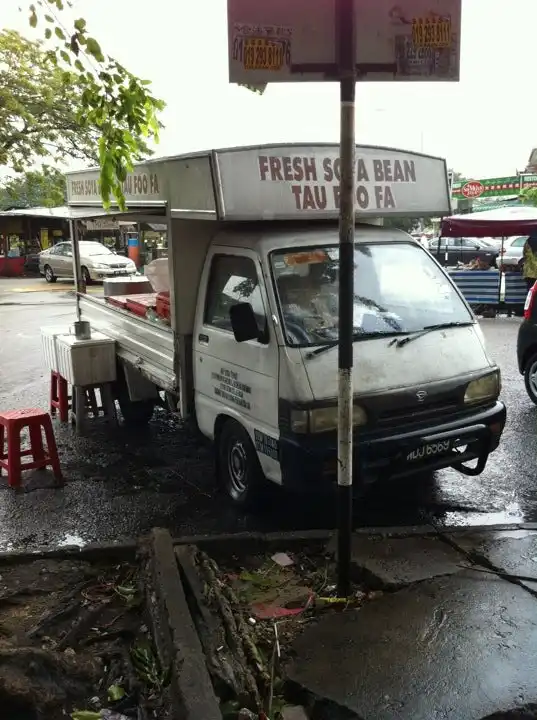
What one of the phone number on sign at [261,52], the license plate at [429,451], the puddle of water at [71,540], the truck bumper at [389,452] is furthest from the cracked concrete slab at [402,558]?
the phone number on sign at [261,52]

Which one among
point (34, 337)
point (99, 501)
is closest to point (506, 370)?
point (99, 501)

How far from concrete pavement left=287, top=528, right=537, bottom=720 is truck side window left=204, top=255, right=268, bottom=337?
1700mm

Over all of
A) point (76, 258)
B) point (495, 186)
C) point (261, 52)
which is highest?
point (495, 186)

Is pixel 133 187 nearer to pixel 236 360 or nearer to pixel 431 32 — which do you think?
pixel 236 360

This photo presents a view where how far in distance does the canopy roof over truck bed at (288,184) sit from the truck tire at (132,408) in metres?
2.43

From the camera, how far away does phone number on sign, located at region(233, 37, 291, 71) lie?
9.88ft

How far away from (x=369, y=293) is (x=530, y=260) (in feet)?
32.7

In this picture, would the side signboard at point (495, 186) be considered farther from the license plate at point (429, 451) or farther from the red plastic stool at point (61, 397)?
the license plate at point (429, 451)

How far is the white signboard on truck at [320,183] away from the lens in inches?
165

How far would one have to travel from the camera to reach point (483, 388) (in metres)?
4.74

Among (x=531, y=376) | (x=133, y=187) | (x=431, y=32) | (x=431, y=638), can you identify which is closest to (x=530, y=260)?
(x=531, y=376)

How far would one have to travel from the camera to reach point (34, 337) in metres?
13.2

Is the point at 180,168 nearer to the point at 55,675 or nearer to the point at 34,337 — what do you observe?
the point at 55,675

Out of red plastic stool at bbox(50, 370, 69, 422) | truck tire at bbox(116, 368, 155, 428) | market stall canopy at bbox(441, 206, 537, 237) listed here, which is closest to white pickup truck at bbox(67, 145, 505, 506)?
truck tire at bbox(116, 368, 155, 428)
